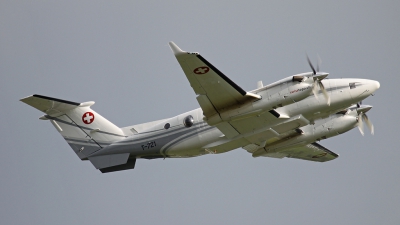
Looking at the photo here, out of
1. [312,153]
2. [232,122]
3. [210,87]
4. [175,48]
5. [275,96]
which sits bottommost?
[312,153]

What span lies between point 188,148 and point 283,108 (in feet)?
18.6

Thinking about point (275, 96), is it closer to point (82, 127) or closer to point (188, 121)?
point (188, 121)

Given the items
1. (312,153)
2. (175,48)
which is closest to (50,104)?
(175,48)

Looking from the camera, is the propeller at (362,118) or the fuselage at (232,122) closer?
the fuselage at (232,122)

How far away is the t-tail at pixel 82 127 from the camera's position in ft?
110

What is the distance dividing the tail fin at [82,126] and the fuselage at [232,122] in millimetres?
713

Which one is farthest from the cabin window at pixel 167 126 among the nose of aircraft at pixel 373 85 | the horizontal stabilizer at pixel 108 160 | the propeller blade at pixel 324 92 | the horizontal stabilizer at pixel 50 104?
the nose of aircraft at pixel 373 85

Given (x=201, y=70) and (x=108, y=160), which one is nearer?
(x=201, y=70)

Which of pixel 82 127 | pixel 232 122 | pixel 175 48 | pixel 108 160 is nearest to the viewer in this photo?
pixel 175 48

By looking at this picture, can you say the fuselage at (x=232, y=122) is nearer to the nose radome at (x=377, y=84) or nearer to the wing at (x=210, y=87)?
the nose radome at (x=377, y=84)

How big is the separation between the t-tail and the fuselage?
0.68 meters

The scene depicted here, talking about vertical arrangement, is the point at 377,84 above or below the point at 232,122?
above

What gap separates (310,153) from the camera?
37188mm

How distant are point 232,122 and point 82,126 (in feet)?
33.4
